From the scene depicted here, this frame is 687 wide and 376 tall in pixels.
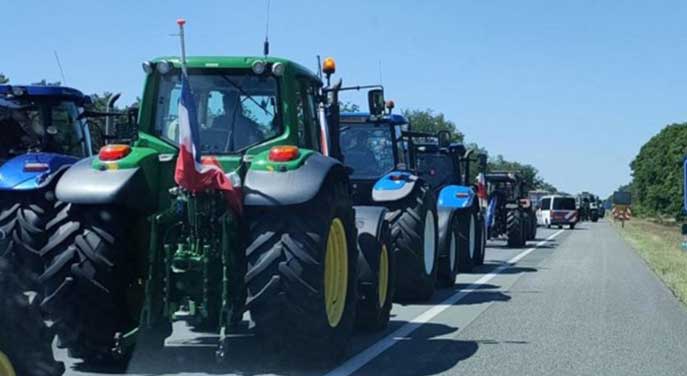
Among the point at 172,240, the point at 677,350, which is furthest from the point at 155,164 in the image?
the point at 677,350

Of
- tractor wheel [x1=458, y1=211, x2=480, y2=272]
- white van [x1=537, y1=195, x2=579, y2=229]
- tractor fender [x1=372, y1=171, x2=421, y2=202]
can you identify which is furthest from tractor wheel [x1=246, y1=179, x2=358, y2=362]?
white van [x1=537, y1=195, x2=579, y2=229]

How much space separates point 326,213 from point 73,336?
2144 millimetres

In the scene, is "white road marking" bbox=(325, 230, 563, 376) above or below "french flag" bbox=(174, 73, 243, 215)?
below

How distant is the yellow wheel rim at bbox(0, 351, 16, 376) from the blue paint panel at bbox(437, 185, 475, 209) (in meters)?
12.9

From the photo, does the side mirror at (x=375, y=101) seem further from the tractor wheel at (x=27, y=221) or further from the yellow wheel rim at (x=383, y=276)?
the tractor wheel at (x=27, y=221)

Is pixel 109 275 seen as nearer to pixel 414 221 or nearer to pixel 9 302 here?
pixel 9 302

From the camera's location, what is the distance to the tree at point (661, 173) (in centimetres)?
10704

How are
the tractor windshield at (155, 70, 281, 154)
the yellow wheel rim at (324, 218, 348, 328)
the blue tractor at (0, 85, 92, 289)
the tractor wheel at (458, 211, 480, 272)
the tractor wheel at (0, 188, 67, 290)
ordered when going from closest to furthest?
1. the yellow wheel rim at (324, 218, 348, 328)
2. the tractor windshield at (155, 70, 281, 154)
3. the tractor wheel at (0, 188, 67, 290)
4. the blue tractor at (0, 85, 92, 289)
5. the tractor wheel at (458, 211, 480, 272)

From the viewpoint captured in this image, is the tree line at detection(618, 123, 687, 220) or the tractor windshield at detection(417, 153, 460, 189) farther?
the tree line at detection(618, 123, 687, 220)

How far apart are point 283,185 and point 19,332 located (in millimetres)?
2572

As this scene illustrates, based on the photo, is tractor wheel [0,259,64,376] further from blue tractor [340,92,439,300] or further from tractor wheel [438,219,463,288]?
tractor wheel [438,219,463,288]

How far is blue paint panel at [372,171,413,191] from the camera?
13.7 m

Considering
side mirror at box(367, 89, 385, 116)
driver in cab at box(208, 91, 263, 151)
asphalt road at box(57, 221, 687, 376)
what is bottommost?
asphalt road at box(57, 221, 687, 376)

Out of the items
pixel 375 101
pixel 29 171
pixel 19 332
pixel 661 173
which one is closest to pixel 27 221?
pixel 29 171
